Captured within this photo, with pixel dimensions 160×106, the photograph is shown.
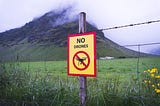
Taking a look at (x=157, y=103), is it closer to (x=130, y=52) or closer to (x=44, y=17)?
(x=130, y=52)

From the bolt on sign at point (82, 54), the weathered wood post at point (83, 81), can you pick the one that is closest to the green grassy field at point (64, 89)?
the weathered wood post at point (83, 81)

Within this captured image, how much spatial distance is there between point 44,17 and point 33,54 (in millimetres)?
166152

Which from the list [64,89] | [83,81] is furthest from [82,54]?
[64,89]

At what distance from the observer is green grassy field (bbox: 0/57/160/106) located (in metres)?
4.70

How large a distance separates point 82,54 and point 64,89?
1000 mm

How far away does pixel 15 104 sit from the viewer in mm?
5523

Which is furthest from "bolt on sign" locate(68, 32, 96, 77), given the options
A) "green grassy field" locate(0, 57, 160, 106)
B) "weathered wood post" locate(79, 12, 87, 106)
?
"green grassy field" locate(0, 57, 160, 106)

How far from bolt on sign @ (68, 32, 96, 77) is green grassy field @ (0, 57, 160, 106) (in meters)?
0.50

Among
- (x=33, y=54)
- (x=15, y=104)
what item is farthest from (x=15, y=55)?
(x=15, y=104)

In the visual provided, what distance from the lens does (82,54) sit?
177 inches

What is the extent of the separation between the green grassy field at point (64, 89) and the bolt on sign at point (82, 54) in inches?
19.7

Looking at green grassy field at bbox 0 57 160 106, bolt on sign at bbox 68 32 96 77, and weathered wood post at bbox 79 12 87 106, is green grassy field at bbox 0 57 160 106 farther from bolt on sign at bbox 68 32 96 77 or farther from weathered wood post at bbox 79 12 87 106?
bolt on sign at bbox 68 32 96 77

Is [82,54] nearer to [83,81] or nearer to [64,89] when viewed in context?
[83,81]

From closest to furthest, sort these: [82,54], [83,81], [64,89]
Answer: [82,54] → [83,81] → [64,89]
